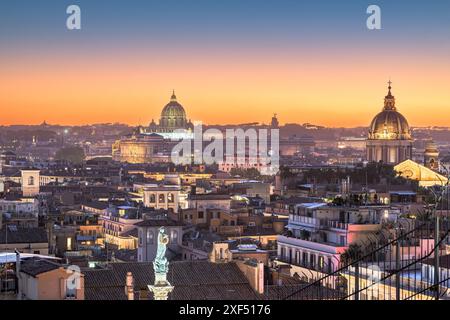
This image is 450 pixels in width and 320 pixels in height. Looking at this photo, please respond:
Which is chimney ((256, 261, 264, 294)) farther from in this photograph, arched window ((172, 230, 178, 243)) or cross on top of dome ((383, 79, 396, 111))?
cross on top of dome ((383, 79, 396, 111))

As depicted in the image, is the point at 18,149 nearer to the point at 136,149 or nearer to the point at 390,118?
the point at 136,149

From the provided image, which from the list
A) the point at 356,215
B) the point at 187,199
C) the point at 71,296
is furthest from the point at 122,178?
the point at 71,296

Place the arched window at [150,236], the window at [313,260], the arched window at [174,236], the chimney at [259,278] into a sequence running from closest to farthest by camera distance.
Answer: the chimney at [259,278]
the window at [313,260]
the arched window at [150,236]
the arched window at [174,236]

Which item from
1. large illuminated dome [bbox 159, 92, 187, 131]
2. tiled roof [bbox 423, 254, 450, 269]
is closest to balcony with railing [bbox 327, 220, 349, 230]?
tiled roof [bbox 423, 254, 450, 269]

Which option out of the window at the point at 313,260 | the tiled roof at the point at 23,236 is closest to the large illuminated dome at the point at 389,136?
the tiled roof at the point at 23,236

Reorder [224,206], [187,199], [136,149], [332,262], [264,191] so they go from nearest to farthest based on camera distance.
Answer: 1. [332,262]
2. [224,206]
3. [187,199]
4. [264,191]
5. [136,149]

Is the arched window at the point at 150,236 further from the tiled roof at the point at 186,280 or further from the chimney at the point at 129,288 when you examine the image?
the chimney at the point at 129,288

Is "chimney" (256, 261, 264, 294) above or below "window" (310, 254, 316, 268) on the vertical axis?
Result: above
